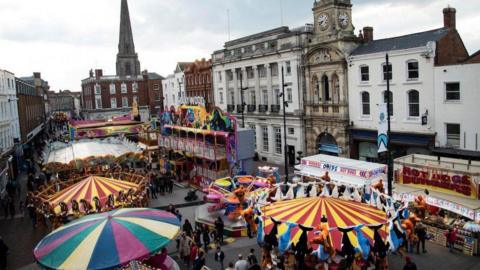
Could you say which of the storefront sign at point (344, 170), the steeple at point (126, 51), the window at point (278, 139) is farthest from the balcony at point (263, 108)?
the steeple at point (126, 51)

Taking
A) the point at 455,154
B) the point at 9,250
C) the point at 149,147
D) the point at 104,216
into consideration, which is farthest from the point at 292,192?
the point at 149,147

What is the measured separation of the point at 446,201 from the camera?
60.4ft

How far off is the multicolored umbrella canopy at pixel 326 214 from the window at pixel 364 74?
52.8 ft

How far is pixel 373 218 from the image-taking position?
14.6 metres

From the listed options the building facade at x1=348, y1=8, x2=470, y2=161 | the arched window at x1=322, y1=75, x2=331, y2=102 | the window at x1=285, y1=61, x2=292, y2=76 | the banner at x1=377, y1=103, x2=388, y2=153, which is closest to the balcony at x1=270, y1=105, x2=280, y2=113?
the window at x1=285, y1=61, x2=292, y2=76

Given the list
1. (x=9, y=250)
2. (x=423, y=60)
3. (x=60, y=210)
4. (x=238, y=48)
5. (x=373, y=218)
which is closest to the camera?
(x=373, y=218)

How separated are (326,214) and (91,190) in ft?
38.6

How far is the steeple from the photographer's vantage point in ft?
303

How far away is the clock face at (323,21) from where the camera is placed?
3303 centimetres

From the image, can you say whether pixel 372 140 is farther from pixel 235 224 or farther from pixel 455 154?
pixel 235 224

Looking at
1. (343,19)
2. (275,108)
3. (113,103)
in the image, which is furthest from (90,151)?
(113,103)

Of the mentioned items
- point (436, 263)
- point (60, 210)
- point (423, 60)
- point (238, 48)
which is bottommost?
point (436, 263)

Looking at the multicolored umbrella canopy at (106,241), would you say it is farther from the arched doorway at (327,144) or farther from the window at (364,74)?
the arched doorway at (327,144)

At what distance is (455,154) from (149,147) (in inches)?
1112
